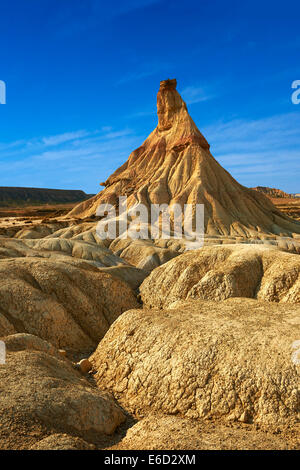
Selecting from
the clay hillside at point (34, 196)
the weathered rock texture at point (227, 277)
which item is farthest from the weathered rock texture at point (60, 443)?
the clay hillside at point (34, 196)

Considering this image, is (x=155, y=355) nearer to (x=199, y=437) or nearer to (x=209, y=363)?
(x=209, y=363)

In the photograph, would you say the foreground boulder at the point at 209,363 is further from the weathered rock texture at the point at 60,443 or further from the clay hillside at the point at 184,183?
the clay hillside at the point at 184,183

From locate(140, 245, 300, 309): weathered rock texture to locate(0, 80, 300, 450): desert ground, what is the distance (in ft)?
0.24

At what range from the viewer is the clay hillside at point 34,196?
151650 mm

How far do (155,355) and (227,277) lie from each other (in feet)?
30.1

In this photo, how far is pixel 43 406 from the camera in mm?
9086

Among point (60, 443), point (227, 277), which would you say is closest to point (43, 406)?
point (60, 443)

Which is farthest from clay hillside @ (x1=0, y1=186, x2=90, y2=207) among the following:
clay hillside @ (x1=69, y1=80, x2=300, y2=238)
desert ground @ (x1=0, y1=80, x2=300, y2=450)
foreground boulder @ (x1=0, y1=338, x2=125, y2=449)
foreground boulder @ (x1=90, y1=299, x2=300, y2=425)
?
foreground boulder @ (x1=0, y1=338, x2=125, y2=449)

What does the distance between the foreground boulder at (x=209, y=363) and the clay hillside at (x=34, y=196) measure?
14186cm

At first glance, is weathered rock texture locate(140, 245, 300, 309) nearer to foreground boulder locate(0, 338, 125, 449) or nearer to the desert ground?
the desert ground

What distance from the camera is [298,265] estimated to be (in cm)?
1962

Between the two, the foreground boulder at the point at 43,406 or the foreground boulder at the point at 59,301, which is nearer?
the foreground boulder at the point at 43,406

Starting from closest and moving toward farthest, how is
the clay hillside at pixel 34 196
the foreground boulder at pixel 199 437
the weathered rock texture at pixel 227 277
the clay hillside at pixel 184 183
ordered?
1. the foreground boulder at pixel 199 437
2. the weathered rock texture at pixel 227 277
3. the clay hillside at pixel 184 183
4. the clay hillside at pixel 34 196
